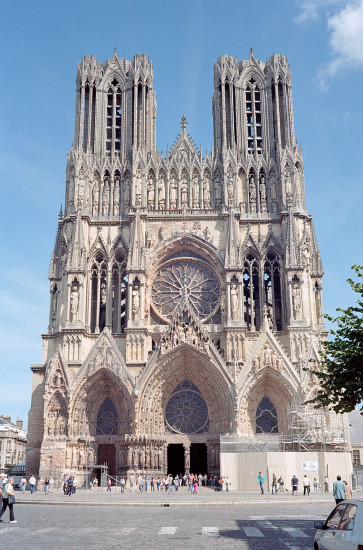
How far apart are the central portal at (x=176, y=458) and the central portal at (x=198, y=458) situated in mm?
1013

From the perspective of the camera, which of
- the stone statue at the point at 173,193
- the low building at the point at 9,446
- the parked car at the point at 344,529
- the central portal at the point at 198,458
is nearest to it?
the parked car at the point at 344,529

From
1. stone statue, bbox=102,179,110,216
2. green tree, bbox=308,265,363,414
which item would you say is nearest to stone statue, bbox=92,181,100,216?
stone statue, bbox=102,179,110,216

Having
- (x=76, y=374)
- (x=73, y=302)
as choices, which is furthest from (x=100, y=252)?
(x=76, y=374)

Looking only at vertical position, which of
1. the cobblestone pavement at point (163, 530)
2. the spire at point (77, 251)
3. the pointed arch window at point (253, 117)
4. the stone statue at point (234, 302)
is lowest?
the cobblestone pavement at point (163, 530)

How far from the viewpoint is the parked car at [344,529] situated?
7.78m

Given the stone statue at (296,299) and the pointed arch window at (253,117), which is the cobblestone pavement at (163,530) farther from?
the pointed arch window at (253,117)

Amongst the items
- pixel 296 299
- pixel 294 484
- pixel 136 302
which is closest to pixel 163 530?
pixel 294 484

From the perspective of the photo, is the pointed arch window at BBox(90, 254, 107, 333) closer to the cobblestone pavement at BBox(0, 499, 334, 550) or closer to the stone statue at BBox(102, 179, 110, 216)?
the stone statue at BBox(102, 179, 110, 216)

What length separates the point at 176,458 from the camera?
39.1 meters

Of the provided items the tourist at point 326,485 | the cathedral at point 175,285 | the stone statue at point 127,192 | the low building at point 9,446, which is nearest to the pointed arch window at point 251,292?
the cathedral at point 175,285

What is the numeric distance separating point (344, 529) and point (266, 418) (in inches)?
1177

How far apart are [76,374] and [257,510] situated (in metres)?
19.3

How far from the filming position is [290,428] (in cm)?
3538

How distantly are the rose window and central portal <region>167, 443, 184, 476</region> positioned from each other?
149cm
